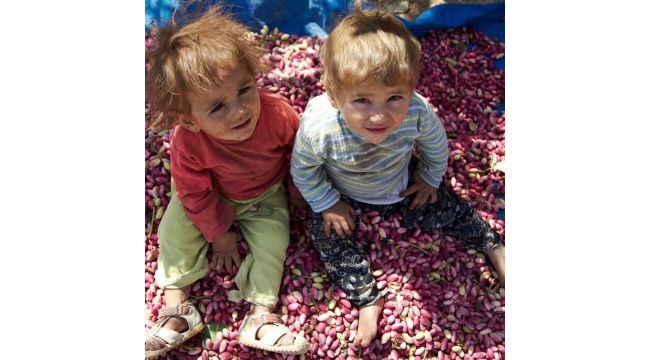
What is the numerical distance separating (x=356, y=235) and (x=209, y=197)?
0.63 meters

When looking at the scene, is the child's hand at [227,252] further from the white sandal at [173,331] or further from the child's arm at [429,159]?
the child's arm at [429,159]

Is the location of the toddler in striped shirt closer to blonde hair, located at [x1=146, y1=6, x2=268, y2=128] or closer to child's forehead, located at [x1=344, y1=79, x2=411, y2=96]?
child's forehead, located at [x1=344, y1=79, x2=411, y2=96]

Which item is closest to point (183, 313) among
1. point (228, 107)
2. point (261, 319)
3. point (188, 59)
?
point (261, 319)

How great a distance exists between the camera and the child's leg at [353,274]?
241 cm

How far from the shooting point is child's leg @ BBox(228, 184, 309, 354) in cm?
240

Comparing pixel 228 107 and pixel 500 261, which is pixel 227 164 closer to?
pixel 228 107

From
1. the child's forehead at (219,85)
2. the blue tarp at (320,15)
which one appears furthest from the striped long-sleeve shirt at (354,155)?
the blue tarp at (320,15)

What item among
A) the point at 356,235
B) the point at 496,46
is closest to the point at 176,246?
the point at 356,235

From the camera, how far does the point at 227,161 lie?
88.5 inches

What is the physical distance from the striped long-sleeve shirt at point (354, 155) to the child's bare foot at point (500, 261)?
404 mm

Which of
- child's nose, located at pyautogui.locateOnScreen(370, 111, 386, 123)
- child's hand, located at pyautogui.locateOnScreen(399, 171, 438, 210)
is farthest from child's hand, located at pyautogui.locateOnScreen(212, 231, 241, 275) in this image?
child's nose, located at pyautogui.locateOnScreen(370, 111, 386, 123)

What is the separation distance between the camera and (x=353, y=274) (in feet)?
8.09

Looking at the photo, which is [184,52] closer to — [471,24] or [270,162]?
[270,162]

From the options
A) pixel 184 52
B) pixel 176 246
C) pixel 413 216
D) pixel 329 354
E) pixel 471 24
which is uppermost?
pixel 471 24
